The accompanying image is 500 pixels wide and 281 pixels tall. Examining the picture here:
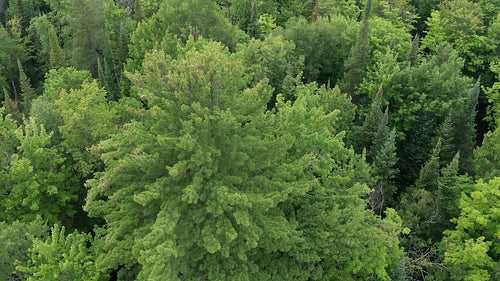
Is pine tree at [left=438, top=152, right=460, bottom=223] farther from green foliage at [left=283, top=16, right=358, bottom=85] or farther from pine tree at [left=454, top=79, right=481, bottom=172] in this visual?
green foliage at [left=283, top=16, right=358, bottom=85]

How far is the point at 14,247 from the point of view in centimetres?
1762

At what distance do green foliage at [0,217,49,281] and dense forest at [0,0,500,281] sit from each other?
0.07 meters

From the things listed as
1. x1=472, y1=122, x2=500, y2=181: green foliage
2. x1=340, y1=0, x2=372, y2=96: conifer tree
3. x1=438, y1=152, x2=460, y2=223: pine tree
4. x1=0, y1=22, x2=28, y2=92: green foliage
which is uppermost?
x1=340, y1=0, x2=372, y2=96: conifer tree

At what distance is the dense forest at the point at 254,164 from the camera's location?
14484mm

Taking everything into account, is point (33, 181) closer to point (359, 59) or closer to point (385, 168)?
point (385, 168)

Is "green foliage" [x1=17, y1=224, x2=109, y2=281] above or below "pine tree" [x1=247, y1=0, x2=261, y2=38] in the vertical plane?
below

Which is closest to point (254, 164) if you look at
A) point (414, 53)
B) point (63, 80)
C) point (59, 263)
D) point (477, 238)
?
point (59, 263)

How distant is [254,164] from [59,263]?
32.5ft

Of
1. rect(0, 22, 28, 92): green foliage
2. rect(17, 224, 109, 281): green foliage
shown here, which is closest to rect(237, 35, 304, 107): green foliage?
rect(17, 224, 109, 281): green foliage

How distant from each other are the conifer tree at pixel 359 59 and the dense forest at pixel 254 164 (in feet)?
0.69

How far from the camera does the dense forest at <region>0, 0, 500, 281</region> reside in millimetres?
14484

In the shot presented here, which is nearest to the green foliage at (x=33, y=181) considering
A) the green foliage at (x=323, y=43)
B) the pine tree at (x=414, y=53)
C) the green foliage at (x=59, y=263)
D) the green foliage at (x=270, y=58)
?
the green foliage at (x=59, y=263)

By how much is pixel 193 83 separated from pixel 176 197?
474cm

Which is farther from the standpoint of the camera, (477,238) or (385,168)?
(385,168)
